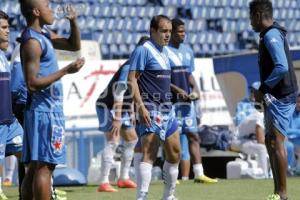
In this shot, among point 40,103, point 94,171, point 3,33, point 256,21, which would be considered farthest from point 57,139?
point 94,171

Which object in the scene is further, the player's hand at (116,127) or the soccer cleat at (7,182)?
the soccer cleat at (7,182)

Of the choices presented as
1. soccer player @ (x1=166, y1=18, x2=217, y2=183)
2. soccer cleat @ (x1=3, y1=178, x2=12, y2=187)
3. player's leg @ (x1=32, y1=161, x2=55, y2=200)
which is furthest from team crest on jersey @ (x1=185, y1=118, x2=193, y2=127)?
player's leg @ (x1=32, y1=161, x2=55, y2=200)

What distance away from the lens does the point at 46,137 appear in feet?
20.6

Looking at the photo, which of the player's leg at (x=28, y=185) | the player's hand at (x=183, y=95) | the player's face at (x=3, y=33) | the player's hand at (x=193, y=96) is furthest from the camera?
the player's hand at (x=193, y=96)

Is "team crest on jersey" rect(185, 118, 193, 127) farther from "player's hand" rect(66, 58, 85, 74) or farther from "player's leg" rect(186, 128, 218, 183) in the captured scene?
"player's hand" rect(66, 58, 85, 74)

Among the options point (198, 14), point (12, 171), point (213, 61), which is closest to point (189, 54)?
point (12, 171)

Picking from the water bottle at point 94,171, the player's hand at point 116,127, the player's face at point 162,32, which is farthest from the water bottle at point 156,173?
the player's face at point 162,32

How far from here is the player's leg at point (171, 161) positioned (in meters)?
8.01

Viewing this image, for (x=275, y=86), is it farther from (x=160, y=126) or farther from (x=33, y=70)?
(x=33, y=70)

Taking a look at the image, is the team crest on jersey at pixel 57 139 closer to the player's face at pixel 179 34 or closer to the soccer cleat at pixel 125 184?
the soccer cleat at pixel 125 184

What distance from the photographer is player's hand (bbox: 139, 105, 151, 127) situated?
7801 mm

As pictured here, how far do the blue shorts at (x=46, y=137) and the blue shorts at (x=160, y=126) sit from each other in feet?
5.58

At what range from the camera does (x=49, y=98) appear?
20.9 ft

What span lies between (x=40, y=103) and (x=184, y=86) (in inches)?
194
